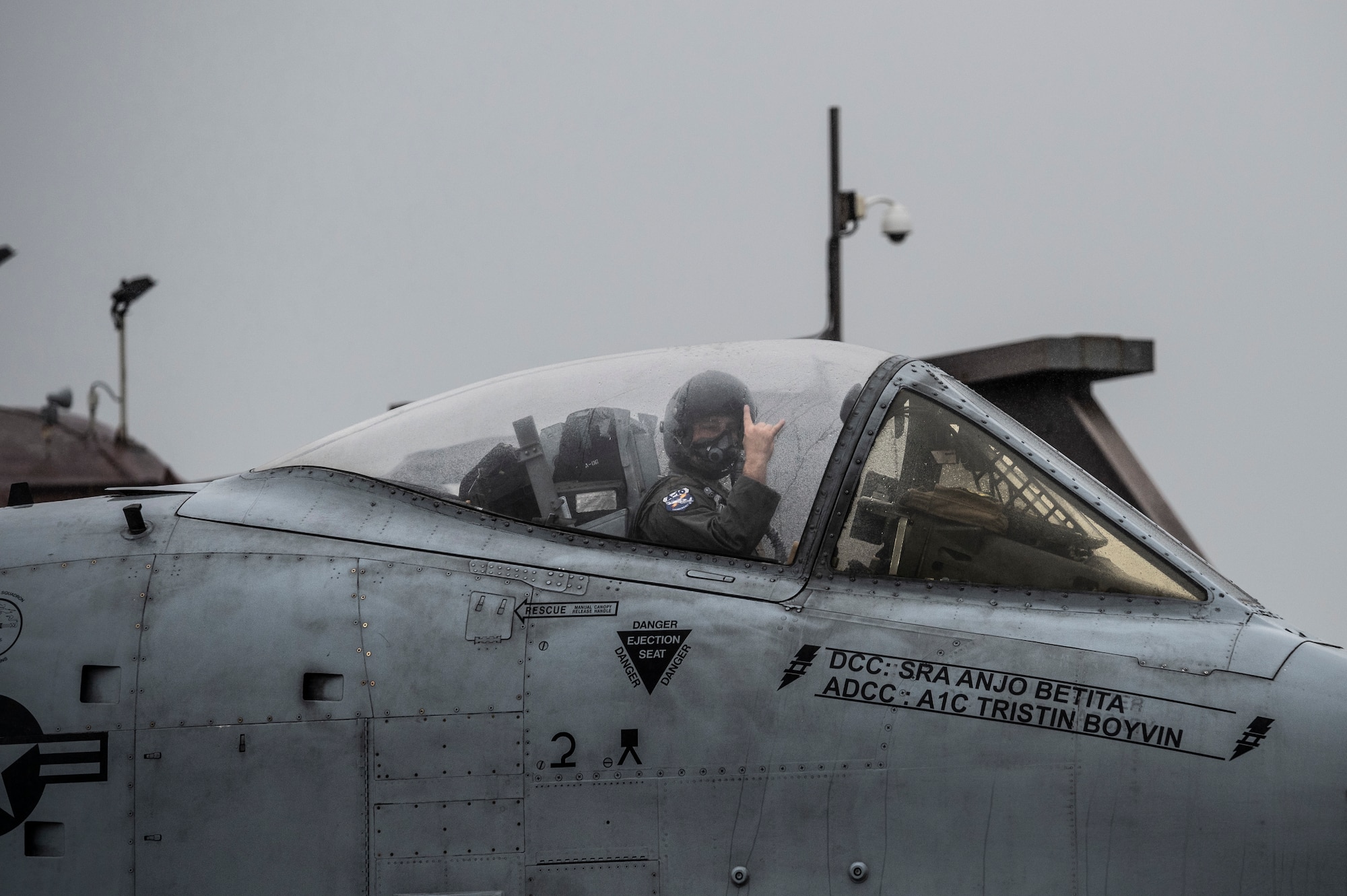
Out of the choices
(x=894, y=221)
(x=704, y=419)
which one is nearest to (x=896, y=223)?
(x=894, y=221)

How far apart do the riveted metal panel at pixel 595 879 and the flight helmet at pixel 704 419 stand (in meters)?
1.37

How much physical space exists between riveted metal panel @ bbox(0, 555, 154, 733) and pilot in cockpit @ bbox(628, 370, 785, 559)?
1789 mm

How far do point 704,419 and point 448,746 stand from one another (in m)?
1.47

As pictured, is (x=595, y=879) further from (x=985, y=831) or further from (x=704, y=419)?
(x=704, y=419)

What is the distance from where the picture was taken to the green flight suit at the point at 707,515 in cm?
389

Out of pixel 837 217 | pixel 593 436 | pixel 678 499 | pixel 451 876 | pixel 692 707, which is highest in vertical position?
pixel 837 217

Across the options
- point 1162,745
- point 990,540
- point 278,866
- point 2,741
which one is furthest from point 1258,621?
point 2,741

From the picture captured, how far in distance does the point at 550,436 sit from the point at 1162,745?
2336mm

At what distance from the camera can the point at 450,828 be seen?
3.64 m

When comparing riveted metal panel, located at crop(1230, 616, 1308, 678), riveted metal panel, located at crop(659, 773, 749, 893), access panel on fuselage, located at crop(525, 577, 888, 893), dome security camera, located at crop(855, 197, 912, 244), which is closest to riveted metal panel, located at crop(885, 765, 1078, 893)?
access panel on fuselage, located at crop(525, 577, 888, 893)

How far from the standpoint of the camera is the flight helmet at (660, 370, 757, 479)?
4086 mm

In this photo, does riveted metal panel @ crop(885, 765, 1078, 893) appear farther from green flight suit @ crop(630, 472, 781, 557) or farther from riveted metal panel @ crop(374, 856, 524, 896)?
riveted metal panel @ crop(374, 856, 524, 896)

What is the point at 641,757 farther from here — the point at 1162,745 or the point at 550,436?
the point at 1162,745

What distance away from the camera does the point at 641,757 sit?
3.61 metres
